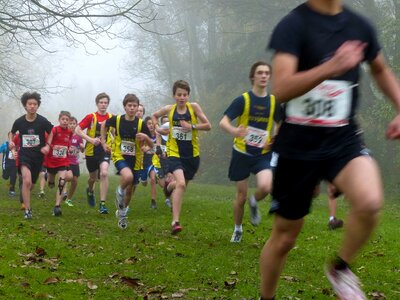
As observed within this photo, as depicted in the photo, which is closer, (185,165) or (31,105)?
(185,165)

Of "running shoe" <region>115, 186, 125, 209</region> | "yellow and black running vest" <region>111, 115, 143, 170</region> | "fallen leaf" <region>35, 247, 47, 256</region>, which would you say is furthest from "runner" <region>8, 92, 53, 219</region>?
"fallen leaf" <region>35, 247, 47, 256</region>

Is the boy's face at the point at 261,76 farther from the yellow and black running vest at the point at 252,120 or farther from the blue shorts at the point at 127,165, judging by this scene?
the blue shorts at the point at 127,165

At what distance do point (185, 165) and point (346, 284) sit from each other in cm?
584

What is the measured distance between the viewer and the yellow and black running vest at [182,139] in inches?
367

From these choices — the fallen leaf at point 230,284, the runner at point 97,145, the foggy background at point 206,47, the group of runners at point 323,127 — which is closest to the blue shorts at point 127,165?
the runner at point 97,145

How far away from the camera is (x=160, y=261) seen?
730cm

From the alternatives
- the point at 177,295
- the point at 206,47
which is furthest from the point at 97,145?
the point at 206,47

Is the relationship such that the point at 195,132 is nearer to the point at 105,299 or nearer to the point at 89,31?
the point at 105,299

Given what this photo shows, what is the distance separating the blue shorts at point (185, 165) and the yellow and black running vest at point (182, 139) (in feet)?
0.19

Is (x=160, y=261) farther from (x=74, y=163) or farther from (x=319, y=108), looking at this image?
(x=74, y=163)

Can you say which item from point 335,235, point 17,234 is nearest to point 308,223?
point 335,235

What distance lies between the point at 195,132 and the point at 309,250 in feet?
8.21

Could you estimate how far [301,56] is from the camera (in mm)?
3715

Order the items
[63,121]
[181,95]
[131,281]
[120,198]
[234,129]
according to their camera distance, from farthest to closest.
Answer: [63,121] → [120,198] → [181,95] → [234,129] → [131,281]
